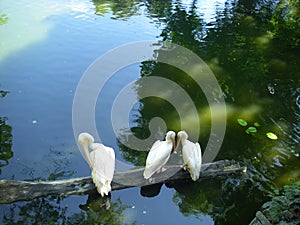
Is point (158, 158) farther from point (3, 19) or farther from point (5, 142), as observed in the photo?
point (3, 19)

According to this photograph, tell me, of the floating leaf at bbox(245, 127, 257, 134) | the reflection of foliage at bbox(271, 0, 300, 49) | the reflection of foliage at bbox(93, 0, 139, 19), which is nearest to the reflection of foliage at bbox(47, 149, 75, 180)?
the floating leaf at bbox(245, 127, 257, 134)

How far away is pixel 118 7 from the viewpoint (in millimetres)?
11008

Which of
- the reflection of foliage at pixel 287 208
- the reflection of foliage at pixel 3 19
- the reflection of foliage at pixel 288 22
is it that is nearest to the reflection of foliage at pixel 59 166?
the reflection of foliage at pixel 287 208

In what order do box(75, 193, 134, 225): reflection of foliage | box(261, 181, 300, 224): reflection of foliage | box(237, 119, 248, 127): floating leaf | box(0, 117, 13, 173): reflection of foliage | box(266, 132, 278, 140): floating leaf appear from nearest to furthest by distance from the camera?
box(261, 181, 300, 224): reflection of foliage, box(75, 193, 134, 225): reflection of foliage, box(0, 117, 13, 173): reflection of foliage, box(266, 132, 278, 140): floating leaf, box(237, 119, 248, 127): floating leaf

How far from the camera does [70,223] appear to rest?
4164mm

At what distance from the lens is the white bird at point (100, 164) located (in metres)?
4.25

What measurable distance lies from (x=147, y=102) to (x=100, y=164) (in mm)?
2433

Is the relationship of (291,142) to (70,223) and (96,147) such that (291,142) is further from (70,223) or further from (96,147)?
(70,223)

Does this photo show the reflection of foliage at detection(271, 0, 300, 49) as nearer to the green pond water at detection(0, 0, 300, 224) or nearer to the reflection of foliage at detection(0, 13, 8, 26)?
the green pond water at detection(0, 0, 300, 224)

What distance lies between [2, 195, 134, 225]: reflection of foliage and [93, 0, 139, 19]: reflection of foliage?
7051 millimetres

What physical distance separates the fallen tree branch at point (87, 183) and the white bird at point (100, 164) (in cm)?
16

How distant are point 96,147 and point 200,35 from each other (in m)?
5.88

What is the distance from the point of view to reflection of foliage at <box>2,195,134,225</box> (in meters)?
4.11

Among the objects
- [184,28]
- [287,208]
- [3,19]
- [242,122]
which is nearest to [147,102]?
[242,122]
